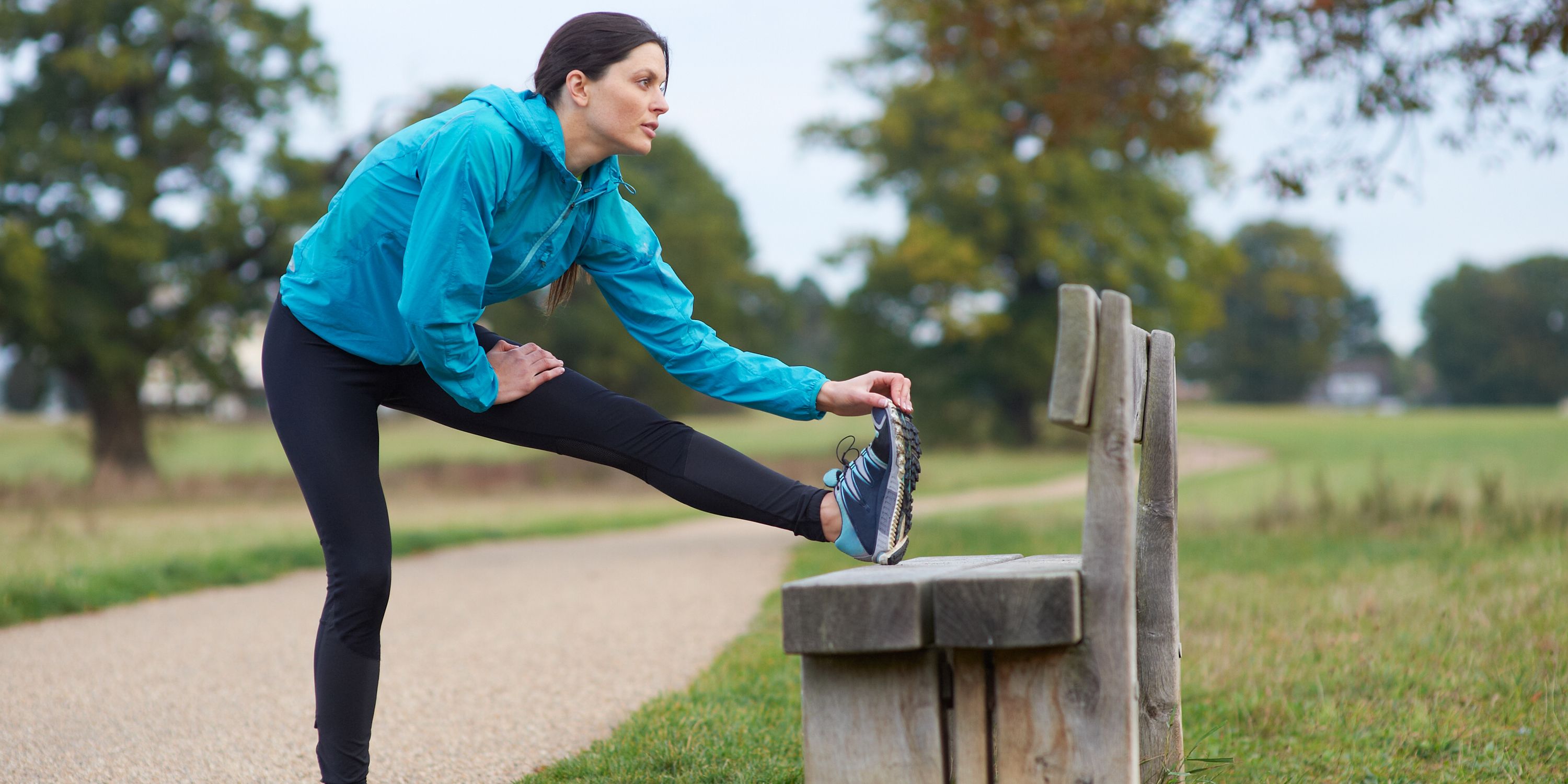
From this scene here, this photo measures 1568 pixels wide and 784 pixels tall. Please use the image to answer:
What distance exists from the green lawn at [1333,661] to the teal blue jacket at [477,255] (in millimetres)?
1225

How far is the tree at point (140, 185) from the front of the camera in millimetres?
19016

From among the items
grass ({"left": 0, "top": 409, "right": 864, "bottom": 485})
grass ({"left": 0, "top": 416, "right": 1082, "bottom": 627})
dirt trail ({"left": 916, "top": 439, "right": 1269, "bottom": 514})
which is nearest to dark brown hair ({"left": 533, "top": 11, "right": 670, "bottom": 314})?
grass ({"left": 0, "top": 416, "right": 1082, "bottom": 627})

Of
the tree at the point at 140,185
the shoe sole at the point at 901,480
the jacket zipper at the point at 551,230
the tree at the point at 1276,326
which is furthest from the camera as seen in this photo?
the tree at the point at 1276,326

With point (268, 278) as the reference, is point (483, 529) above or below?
below

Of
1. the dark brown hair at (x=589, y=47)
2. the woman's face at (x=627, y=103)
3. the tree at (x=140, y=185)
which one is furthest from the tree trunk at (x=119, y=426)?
the woman's face at (x=627, y=103)

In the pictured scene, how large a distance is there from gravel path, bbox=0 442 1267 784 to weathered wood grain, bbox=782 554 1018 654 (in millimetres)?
1869

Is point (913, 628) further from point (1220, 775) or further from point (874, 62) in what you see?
point (874, 62)

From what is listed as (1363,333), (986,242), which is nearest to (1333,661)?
(986,242)

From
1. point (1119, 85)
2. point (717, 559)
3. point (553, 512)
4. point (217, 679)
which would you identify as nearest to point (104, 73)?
point (553, 512)

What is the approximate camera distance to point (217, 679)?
5.09 metres

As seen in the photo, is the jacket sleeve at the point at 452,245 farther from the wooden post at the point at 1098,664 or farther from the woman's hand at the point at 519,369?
the wooden post at the point at 1098,664

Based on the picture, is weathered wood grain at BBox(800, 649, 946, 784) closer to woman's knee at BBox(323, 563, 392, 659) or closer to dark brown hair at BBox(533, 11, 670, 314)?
woman's knee at BBox(323, 563, 392, 659)

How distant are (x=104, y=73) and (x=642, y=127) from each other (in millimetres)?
19685

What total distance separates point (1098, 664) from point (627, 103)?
157 cm
